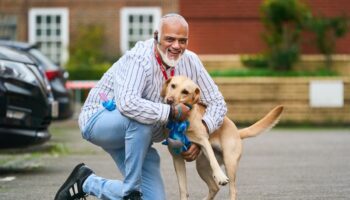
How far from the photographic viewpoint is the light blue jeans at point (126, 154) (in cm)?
706

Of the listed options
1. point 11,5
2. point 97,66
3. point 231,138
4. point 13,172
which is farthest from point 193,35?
point 231,138

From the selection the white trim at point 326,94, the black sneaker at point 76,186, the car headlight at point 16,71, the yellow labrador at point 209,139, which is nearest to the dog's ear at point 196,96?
→ the yellow labrador at point 209,139

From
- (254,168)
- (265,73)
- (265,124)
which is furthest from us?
(265,73)

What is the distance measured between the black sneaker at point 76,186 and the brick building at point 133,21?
877 inches

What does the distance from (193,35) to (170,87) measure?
23151 millimetres

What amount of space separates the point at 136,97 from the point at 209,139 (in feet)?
3.15

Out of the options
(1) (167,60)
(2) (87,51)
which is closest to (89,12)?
(2) (87,51)

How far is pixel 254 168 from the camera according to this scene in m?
12.2

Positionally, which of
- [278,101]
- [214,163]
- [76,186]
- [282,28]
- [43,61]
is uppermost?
[214,163]

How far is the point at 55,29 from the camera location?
103 ft

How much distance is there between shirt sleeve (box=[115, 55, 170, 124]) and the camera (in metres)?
6.93

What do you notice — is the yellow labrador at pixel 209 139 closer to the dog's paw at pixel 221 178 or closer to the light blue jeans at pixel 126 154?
the dog's paw at pixel 221 178

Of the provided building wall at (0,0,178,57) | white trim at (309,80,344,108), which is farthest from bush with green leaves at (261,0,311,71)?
building wall at (0,0,178,57)

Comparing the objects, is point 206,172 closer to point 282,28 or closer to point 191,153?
point 191,153
